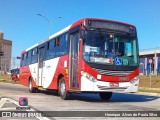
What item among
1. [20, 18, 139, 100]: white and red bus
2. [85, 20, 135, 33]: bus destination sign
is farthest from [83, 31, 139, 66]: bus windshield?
[85, 20, 135, 33]: bus destination sign

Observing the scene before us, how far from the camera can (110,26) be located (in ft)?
56.2

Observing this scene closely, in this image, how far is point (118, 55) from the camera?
16.8m

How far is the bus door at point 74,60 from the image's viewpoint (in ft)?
55.6

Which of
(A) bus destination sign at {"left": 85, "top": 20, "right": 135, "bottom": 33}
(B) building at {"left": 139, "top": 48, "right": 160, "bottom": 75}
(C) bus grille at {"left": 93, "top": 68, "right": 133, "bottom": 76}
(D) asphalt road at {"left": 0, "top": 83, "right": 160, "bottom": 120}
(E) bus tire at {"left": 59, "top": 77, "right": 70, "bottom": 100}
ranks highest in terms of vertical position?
(B) building at {"left": 139, "top": 48, "right": 160, "bottom": 75}

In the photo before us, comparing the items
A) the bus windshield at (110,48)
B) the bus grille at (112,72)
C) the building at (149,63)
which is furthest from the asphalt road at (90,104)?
the building at (149,63)

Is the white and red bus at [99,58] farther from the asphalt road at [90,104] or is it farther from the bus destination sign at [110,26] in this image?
the asphalt road at [90,104]

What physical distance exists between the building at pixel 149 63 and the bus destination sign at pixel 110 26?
3668 centimetres

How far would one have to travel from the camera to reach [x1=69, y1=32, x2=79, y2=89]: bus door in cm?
1695

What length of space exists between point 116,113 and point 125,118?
1265mm

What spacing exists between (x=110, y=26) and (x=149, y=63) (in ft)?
123

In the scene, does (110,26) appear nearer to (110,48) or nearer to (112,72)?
(110,48)

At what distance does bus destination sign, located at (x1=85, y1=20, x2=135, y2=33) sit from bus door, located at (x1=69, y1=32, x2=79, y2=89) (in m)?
0.92

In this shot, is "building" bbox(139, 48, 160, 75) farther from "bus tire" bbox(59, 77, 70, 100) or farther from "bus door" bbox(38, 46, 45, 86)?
"bus tire" bbox(59, 77, 70, 100)

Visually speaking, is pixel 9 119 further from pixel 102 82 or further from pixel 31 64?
pixel 31 64
